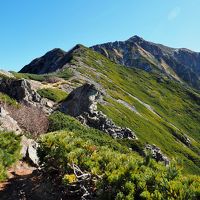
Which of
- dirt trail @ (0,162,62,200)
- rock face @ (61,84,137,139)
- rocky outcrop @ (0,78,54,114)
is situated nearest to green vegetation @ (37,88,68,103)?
rock face @ (61,84,137,139)

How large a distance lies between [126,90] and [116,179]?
152 meters

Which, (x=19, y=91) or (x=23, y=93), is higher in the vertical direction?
(x=19, y=91)

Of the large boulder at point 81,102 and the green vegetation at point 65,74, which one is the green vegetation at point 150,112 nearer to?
the green vegetation at point 65,74

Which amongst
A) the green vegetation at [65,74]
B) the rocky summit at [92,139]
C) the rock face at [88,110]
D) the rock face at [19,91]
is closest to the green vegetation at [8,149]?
the rocky summit at [92,139]

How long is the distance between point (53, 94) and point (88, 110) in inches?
991

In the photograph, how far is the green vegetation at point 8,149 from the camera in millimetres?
22125

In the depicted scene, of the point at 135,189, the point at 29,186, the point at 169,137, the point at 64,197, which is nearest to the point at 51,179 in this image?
the point at 29,186

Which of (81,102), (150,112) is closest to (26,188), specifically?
(81,102)

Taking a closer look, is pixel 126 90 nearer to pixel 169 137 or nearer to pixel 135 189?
pixel 169 137

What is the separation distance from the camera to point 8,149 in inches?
916

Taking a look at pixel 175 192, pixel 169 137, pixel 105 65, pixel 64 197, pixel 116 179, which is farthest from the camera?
pixel 105 65

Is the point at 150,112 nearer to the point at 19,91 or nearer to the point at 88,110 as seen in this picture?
the point at 88,110

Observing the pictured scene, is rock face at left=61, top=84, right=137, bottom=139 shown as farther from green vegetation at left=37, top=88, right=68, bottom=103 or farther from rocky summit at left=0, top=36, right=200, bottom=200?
green vegetation at left=37, top=88, right=68, bottom=103

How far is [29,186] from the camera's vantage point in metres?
20.5
